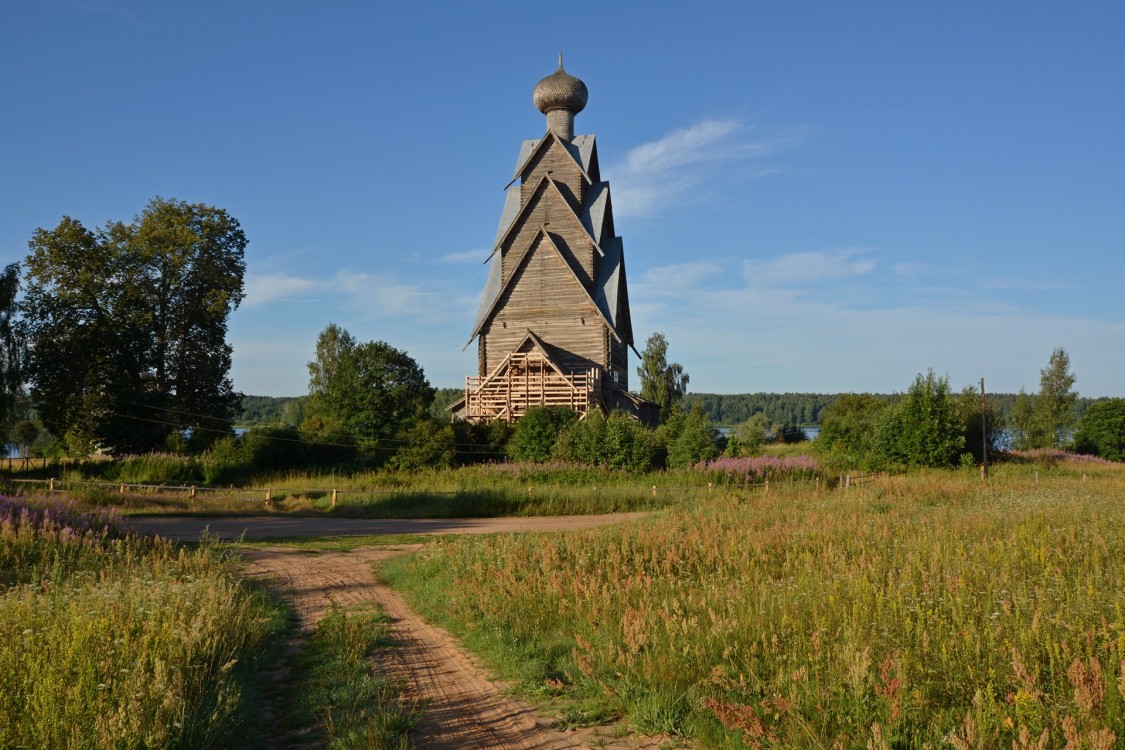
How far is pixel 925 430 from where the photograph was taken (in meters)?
31.5

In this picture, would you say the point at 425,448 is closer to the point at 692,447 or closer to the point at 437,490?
the point at 437,490

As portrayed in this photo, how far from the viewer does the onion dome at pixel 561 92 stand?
43.8 m

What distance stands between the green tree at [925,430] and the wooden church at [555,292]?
44.6 feet

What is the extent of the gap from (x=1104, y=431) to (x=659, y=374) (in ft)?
105

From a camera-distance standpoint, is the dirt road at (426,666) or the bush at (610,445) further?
the bush at (610,445)

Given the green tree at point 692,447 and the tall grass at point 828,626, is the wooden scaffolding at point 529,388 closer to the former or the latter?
the green tree at point 692,447

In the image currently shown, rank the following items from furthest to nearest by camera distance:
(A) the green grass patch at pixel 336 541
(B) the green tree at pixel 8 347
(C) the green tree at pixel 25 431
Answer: (C) the green tree at pixel 25 431
(B) the green tree at pixel 8 347
(A) the green grass patch at pixel 336 541

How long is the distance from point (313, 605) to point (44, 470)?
1299 inches

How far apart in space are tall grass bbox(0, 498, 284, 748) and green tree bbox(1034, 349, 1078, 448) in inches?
2471

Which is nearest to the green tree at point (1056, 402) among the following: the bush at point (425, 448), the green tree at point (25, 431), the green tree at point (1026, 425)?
the green tree at point (1026, 425)

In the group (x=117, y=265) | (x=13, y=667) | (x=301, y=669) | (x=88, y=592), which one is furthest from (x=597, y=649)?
Result: (x=117, y=265)

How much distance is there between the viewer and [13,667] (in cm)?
562

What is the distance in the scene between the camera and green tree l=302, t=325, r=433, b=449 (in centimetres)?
3547

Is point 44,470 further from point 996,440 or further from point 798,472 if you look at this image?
point 996,440
